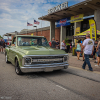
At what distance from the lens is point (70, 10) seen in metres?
19.5

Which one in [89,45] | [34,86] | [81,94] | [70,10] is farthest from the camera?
[70,10]

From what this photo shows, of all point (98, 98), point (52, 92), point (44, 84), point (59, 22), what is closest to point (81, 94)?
point (98, 98)

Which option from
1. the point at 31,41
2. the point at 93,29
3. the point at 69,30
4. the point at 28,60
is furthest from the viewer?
the point at 69,30

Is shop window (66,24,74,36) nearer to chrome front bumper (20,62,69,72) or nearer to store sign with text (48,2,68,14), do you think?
store sign with text (48,2,68,14)

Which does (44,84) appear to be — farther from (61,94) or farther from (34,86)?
(61,94)

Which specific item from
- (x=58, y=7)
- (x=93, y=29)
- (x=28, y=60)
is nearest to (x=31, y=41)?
(x=28, y=60)

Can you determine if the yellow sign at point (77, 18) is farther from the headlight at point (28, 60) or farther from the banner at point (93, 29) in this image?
the headlight at point (28, 60)

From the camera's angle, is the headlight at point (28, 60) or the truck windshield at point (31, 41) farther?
the truck windshield at point (31, 41)

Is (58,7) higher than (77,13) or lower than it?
higher

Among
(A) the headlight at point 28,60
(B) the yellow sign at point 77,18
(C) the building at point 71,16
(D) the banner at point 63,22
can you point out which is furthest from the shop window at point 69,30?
(A) the headlight at point 28,60

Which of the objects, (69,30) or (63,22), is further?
(69,30)

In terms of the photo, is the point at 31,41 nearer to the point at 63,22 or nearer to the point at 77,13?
the point at 77,13

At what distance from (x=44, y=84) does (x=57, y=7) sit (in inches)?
769

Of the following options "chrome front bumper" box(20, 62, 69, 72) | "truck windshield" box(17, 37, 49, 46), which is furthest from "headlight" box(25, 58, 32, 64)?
"truck windshield" box(17, 37, 49, 46)
